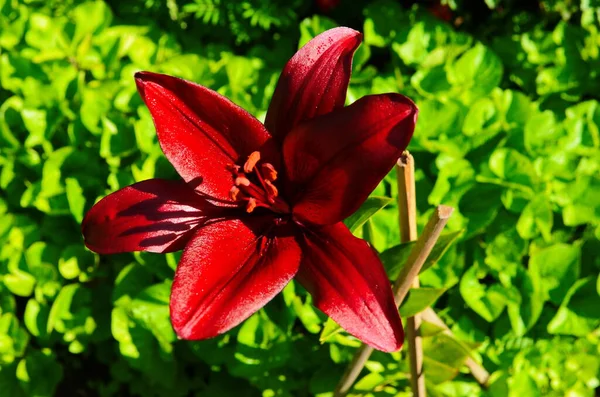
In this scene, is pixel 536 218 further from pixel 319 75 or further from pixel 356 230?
pixel 319 75

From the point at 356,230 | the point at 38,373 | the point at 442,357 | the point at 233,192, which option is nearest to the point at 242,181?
the point at 233,192

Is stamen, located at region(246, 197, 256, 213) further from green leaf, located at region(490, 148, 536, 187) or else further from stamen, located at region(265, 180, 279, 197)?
green leaf, located at region(490, 148, 536, 187)

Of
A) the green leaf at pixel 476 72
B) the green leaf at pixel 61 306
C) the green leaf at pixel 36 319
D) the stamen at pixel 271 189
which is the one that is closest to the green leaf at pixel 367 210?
the stamen at pixel 271 189

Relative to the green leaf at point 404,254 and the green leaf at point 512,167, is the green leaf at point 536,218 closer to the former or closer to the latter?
the green leaf at point 512,167

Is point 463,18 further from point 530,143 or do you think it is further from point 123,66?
point 123,66

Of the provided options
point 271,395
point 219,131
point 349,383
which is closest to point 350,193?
point 219,131

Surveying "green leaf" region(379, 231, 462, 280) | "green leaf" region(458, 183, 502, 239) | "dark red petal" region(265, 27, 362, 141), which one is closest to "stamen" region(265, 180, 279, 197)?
"dark red petal" region(265, 27, 362, 141)
